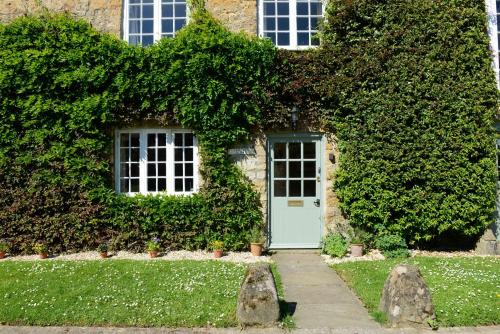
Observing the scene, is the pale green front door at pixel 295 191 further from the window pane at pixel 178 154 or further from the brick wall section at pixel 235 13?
the brick wall section at pixel 235 13

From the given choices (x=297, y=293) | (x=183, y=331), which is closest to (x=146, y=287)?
(x=183, y=331)

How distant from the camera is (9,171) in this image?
29.8 feet

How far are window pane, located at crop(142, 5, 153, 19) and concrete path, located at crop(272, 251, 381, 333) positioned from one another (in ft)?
20.2

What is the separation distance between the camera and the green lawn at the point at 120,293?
207 inches

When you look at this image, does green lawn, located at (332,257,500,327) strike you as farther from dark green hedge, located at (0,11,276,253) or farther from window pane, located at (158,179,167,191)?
window pane, located at (158,179,167,191)

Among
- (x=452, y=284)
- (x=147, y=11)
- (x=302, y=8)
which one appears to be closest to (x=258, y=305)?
(x=452, y=284)

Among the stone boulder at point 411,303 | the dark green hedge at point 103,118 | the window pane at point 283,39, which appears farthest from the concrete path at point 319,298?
the window pane at point 283,39

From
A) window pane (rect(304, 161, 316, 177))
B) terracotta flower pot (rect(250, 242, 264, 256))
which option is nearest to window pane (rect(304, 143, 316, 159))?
window pane (rect(304, 161, 316, 177))

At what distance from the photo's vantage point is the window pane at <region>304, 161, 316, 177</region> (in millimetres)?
9641

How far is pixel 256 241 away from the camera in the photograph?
9.04m

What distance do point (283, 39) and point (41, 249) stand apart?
22.6 ft

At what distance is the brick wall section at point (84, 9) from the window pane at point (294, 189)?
5077mm

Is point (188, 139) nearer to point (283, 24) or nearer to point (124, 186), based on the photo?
point (124, 186)

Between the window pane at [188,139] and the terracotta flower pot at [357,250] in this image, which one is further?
the window pane at [188,139]
